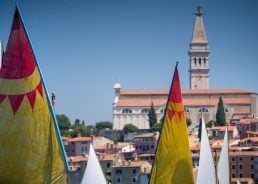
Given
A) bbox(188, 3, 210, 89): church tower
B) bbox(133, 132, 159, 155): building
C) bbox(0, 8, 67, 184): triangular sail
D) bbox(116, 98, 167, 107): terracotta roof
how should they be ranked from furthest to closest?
bbox(188, 3, 210, 89): church tower < bbox(116, 98, 167, 107): terracotta roof < bbox(133, 132, 159, 155): building < bbox(0, 8, 67, 184): triangular sail

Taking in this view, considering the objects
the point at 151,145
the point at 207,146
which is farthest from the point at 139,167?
the point at 207,146

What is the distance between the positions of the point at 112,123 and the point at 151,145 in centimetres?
Result: 4254

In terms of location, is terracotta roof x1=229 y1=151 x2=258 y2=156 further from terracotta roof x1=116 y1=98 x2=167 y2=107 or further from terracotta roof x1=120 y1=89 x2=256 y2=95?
terracotta roof x1=120 y1=89 x2=256 y2=95

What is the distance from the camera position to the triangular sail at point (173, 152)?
1844 centimetres

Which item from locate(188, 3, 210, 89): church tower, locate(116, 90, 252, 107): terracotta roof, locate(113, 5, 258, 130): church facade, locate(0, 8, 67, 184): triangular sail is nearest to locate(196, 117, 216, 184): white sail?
locate(0, 8, 67, 184): triangular sail

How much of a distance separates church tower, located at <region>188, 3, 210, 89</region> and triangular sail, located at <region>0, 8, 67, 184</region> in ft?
421

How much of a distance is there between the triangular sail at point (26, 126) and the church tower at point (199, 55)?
128219mm

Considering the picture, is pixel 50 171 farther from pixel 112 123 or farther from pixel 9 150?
pixel 112 123

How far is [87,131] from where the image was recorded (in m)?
102

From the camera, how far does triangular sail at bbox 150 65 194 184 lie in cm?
1844

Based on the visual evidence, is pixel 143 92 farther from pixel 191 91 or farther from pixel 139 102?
pixel 191 91

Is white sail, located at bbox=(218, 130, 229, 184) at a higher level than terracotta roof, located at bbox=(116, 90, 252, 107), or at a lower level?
lower

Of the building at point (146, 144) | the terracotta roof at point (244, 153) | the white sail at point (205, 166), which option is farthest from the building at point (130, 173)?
the white sail at point (205, 166)

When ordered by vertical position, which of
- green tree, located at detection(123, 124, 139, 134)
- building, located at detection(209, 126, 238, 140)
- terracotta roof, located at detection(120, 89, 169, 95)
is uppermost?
terracotta roof, located at detection(120, 89, 169, 95)
